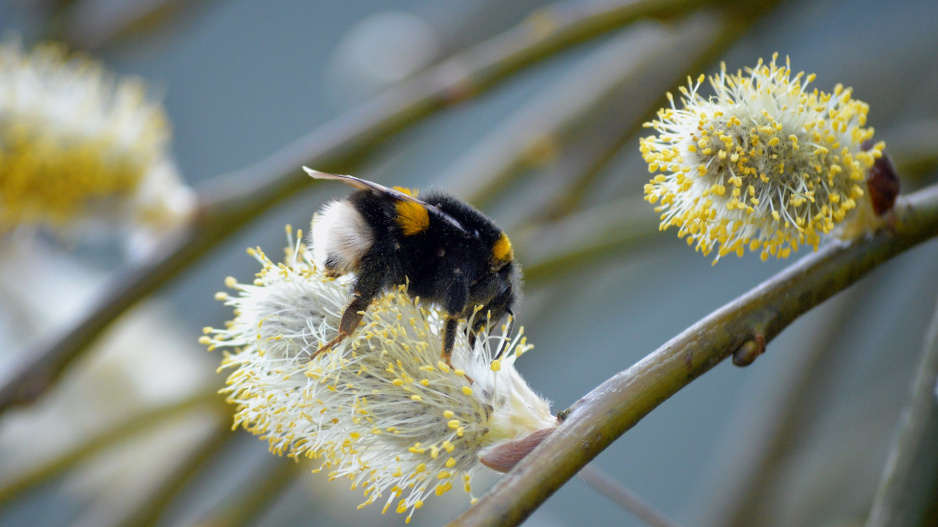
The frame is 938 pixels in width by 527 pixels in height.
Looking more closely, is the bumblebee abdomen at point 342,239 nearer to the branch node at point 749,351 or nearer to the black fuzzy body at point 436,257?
the black fuzzy body at point 436,257

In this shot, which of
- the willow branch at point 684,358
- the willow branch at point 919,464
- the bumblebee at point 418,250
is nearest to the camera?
the willow branch at point 684,358

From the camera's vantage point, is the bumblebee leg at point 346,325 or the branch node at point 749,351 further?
the bumblebee leg at point 346,325

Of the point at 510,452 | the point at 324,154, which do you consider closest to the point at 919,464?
the point at 510,452

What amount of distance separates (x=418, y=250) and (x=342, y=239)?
7 cm

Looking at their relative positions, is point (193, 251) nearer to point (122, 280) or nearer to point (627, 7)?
point (122, 280)

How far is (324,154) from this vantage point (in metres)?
1.16

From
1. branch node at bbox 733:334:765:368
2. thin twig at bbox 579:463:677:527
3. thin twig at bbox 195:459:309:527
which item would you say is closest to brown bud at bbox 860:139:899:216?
branch node at bbox 733:334:765:368

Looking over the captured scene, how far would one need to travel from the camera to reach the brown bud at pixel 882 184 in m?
0.66

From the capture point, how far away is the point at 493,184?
4.54ft

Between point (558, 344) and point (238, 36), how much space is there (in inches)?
113

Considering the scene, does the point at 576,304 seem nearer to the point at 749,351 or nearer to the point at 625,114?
the point at 625,114

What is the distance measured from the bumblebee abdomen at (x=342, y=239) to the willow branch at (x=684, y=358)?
260mm

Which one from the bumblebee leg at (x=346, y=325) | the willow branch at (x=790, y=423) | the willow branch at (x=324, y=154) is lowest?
the willow branch at (x=790, y=423)

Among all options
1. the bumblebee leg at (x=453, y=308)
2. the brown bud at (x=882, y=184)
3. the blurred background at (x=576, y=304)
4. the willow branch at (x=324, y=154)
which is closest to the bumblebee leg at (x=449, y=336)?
the bumblebee leg at (x=453, y=308)
